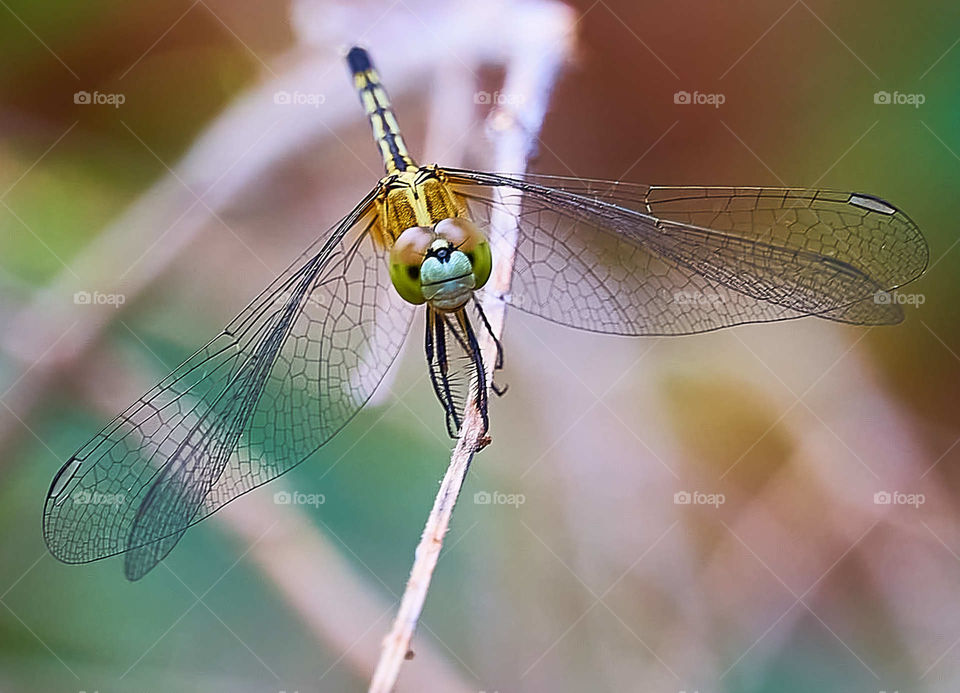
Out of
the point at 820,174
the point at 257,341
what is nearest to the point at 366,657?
the point at 257,341

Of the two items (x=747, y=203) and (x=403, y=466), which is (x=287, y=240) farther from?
(x=747, y=203)

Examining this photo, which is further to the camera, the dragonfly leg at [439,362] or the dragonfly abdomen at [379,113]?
the dragonfly abdomen at [379,113]

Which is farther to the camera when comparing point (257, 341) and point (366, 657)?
point (366, 657)

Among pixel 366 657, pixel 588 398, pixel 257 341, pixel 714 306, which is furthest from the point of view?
pixel 588 398
